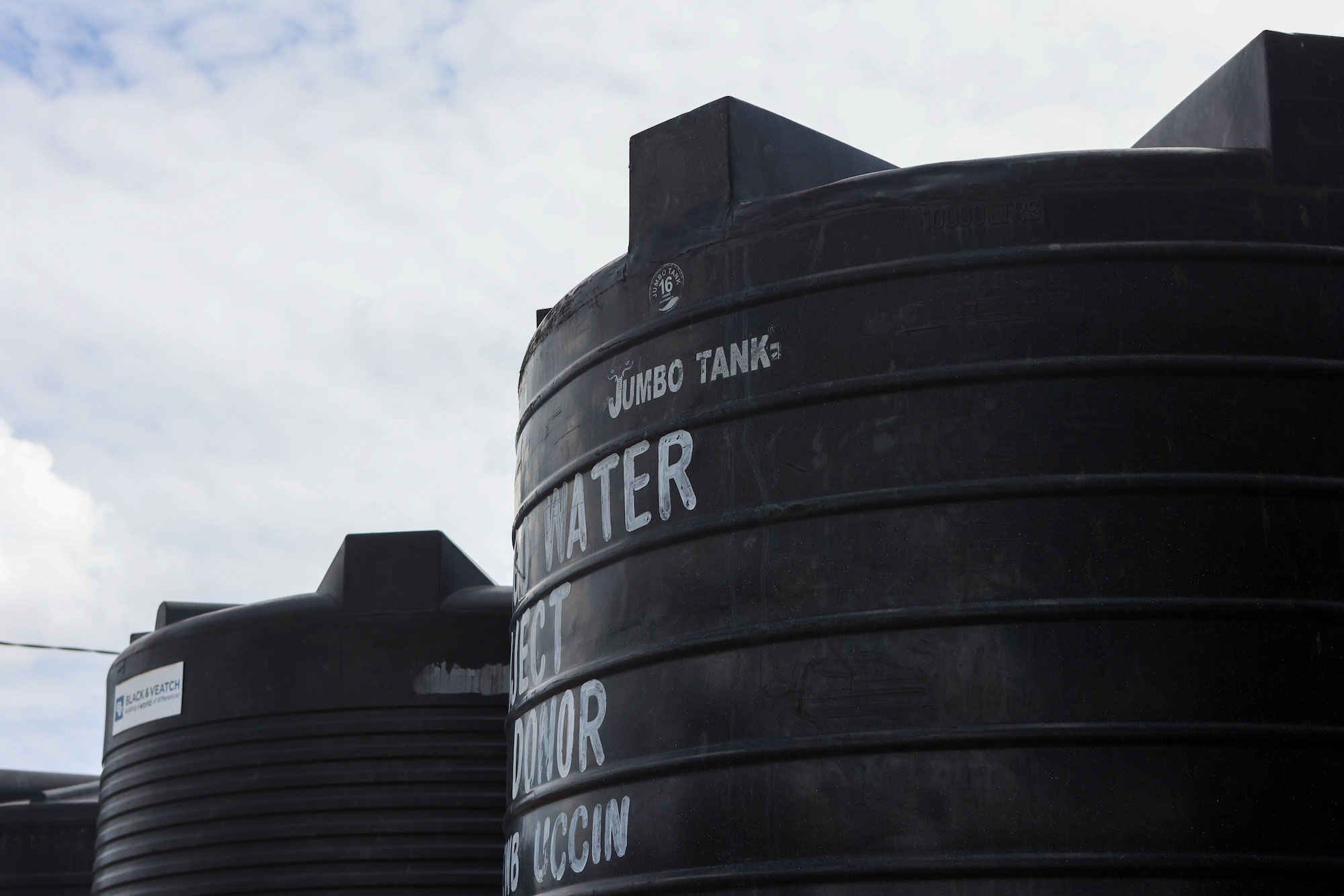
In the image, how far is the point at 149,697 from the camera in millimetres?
9328

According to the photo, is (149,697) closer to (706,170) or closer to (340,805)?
(340,805)

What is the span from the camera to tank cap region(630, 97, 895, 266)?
5.21m

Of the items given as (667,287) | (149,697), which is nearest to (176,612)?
(149,697)

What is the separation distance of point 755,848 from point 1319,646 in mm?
1610

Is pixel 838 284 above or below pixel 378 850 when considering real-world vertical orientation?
above

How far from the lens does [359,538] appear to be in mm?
8898

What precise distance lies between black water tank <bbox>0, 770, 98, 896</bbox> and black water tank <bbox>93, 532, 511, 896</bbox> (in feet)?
14.6

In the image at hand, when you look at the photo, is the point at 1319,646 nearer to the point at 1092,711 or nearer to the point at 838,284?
the point at 1092,711

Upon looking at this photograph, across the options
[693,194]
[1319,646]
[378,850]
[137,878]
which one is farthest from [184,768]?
[1319,646]

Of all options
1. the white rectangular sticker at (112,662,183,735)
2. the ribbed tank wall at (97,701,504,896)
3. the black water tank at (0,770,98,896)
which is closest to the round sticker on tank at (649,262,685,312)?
the ribbed tank wall at (97,701,504,896)

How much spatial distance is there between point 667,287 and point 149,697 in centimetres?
556

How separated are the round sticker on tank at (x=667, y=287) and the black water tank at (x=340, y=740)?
Result: 366cm

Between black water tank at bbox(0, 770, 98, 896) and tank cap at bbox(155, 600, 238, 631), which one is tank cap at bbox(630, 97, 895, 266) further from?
black water tank at bbox(0, 770, 98, 896)

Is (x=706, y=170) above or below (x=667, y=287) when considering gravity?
above
